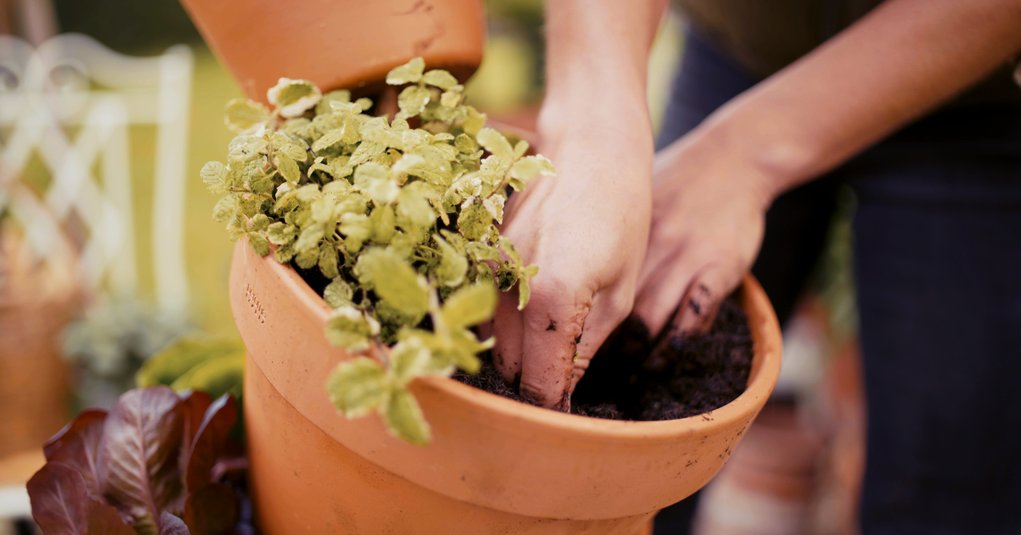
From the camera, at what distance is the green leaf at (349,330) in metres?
0.42

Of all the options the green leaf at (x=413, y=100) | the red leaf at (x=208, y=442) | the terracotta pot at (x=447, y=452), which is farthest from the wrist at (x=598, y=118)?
the red leaf at (x=208, y=442)

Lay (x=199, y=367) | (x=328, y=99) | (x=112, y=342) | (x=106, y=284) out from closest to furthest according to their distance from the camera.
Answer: (x=328, y=99), (x=199, y=367), (x=112, y=342), (x=106, y=284)

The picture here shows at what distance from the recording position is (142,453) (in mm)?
586

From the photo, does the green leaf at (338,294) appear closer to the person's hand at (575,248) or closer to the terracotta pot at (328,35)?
the person's hand at (575,248)

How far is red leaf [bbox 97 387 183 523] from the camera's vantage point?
58 cm

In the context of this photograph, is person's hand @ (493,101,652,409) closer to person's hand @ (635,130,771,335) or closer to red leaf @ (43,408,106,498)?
person's hand @ (635,130,771,335)

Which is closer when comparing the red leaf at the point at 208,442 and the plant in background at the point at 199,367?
the red leaf at the point at 208,442

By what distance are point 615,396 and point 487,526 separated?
0.19 m

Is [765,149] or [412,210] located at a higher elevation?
[412,210]

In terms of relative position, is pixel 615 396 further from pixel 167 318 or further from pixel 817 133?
pixel 167 318

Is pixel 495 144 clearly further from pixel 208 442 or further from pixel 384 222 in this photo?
pixel 208 442

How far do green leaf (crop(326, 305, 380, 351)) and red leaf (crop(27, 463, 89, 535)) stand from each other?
0.82ft

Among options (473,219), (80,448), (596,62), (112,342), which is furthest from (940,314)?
(112,342)

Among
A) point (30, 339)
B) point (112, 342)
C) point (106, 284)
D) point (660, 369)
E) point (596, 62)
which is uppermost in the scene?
point (596, 62)
